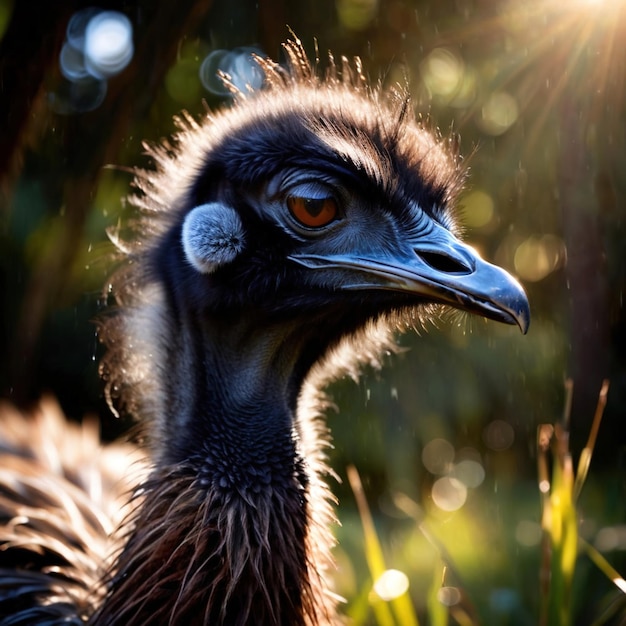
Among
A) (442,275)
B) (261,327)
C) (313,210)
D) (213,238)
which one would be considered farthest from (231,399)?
(442,275)

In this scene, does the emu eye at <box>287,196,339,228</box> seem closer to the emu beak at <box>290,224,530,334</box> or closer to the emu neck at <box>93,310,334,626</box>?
the emu beak at <box>290,224,530,334</box>

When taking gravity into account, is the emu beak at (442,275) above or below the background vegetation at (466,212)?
below

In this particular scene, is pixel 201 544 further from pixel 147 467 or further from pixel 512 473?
pixel 512 473

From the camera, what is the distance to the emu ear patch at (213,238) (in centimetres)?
274

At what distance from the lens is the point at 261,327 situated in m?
2.78

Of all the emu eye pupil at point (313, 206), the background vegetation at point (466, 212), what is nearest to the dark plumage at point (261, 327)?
the emu eye pupil at point (313, 206)

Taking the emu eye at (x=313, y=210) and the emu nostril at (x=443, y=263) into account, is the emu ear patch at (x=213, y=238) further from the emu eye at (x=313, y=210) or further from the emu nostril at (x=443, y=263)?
the emu nostril at (x=443, y=263)

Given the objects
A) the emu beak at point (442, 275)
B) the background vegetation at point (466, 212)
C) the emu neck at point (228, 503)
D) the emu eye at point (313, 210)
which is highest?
the background vegetation at point (466, 212)

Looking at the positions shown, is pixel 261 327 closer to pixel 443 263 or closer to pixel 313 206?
pixel 313 206

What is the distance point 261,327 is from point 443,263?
1.74ft

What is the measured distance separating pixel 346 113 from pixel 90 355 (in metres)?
3.73

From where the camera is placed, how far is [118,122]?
5176 millimetres

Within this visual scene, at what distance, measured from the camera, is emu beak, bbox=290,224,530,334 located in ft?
7.82

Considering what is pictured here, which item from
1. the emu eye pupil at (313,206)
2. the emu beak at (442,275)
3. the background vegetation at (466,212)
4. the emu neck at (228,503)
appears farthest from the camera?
the background vegetation at (466,212)
